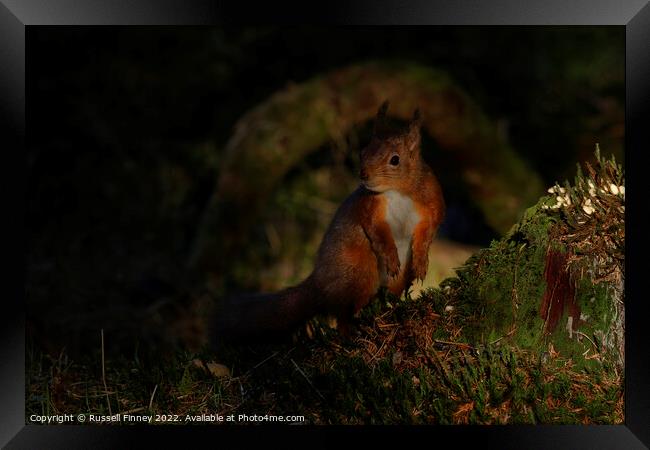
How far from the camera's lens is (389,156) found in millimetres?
2791

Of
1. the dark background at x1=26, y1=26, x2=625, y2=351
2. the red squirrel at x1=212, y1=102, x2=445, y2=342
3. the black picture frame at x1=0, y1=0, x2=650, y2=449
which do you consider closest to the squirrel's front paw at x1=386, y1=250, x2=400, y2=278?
the red squirrel at x1=212, y1=102, x2=445, y2=342

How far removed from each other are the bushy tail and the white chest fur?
0.44 m

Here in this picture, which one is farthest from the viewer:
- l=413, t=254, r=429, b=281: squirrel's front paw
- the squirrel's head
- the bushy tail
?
the bushy tail

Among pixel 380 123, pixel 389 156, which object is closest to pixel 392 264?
pixel 389 156

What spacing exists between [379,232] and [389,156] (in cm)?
28

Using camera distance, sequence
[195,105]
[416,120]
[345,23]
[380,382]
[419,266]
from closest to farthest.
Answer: [345,23]
[380,382]
[416,120]
[419,266]
[195,105]

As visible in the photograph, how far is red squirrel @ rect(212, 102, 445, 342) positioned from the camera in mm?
2809

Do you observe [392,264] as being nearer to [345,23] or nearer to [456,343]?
[456,343]

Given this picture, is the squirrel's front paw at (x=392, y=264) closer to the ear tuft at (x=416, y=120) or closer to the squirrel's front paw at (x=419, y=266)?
the squirrel's front paw at (x=419, y=266)

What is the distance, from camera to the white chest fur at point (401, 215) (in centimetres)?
289

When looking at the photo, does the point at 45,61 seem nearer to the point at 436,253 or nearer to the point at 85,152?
the point at 85,152

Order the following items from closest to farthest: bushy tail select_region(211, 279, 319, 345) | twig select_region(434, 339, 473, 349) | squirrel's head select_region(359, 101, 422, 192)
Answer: twig select_region(434, 339, 473, 349) < squirrel's head select_region(359, 101, 422, 192) < bushy tail select_region(211, 279, 319, 345)

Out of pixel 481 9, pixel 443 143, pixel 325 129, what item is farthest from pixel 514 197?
pixel 481 9

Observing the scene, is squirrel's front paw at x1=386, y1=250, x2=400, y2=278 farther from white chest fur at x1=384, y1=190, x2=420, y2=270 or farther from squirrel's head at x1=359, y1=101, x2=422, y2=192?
squirrel's head at x1=359, y1=101, x2=422, y2=192
